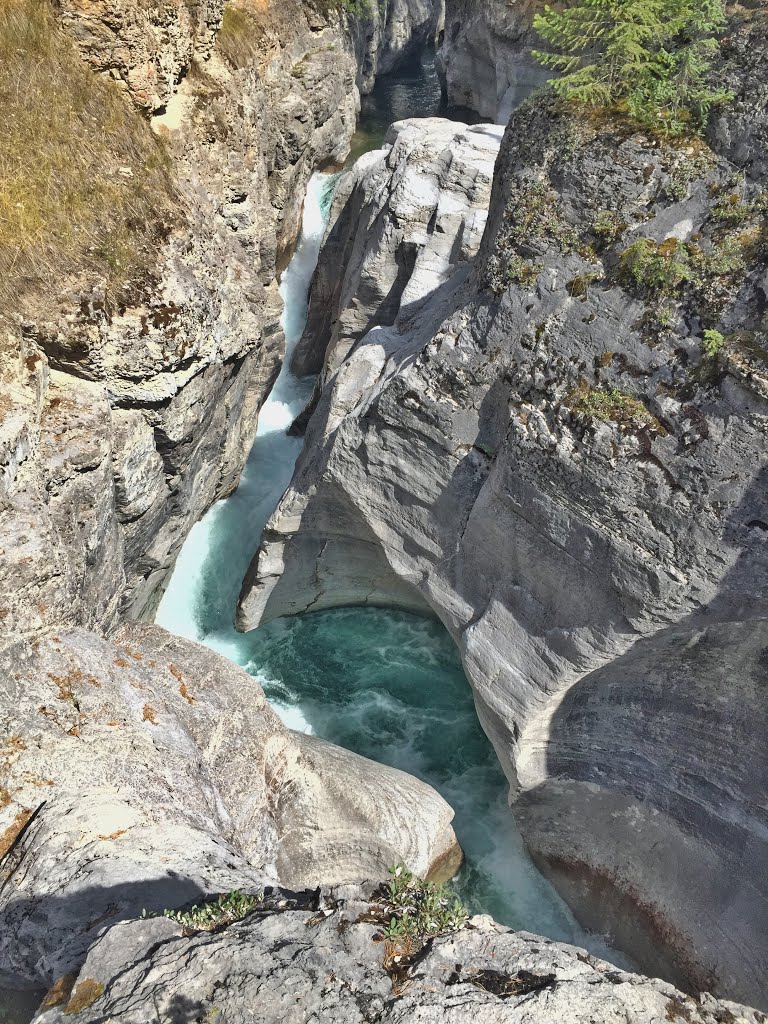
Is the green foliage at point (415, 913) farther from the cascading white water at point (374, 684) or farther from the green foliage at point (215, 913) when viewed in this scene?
the cascading white water at point (374, 684)

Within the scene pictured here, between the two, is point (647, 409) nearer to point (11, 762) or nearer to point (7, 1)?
point (11, 762)

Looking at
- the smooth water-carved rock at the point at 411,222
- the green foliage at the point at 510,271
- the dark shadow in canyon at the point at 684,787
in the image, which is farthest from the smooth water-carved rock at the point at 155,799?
the smooth water-carved rock at the point at 411,222

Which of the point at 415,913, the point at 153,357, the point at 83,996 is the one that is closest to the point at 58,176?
the point at 153,357

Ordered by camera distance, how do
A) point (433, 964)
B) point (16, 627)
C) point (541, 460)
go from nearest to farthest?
point (433, 964) → point (16, 627) → point (541, 460)

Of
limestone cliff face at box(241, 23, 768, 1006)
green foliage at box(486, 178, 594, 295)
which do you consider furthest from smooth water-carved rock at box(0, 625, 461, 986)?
green foliage at box(486, 178, 594, 295)

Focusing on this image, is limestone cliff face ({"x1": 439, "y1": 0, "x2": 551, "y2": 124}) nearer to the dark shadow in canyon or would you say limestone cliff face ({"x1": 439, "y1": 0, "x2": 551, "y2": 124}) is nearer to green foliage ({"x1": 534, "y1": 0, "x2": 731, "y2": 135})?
green foliage ({"x1": 534, "y1": 0, "x2": 731, "y2": 135})

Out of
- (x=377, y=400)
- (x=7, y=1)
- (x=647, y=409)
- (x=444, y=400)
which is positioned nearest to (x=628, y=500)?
(x=647, y=409)
